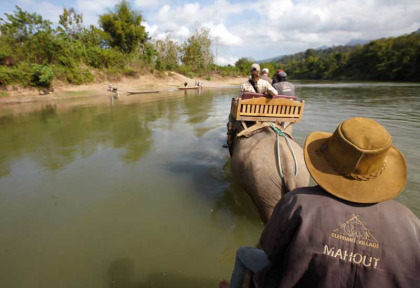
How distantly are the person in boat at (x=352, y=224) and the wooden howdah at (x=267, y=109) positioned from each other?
104 inches

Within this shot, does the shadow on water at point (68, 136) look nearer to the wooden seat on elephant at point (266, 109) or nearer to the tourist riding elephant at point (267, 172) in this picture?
the wooden seat on elephant at point (266, 109)

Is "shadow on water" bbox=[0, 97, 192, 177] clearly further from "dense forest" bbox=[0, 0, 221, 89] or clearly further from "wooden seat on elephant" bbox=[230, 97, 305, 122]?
"dense forest" bbox=[0, 0, 221, 89]

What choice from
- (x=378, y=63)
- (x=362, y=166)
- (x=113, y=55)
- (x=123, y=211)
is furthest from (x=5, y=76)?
(x=378, y=63)

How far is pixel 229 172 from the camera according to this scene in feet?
16.9

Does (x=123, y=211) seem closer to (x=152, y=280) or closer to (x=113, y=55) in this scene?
(x=152, y=280)

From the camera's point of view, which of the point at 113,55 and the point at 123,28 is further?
→ the point at 123,28

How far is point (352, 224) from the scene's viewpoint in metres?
1.05

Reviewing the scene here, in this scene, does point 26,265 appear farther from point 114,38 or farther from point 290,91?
point 114,38

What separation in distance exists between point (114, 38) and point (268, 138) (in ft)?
128

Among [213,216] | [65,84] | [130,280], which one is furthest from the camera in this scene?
[65,84]

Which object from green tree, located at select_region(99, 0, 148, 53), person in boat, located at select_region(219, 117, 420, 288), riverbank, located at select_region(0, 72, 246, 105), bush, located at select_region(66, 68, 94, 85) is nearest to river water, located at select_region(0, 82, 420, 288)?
person in boat, located at select_region(219, 117, 420, 288)

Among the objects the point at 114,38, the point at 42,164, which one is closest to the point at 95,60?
the point at 114,38

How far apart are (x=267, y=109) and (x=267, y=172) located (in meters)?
1.33

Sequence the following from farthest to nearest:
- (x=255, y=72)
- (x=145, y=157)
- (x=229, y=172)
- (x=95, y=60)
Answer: (x=95, y=60) → (x=145, y=157) → (x=229, y=172) → (x=255, y=72)
